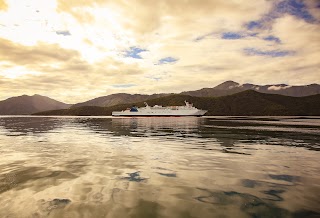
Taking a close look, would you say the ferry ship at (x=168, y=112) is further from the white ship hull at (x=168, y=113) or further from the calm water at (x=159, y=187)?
the calm water at (x=159, y=187)

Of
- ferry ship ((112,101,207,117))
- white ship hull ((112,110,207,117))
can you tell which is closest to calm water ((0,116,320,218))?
white ship hull ((112,110,207,117))

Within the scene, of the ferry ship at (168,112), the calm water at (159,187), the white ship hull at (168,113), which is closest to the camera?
the calm water at (159,187)

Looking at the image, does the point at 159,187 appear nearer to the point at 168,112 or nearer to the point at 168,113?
the point at 168,113

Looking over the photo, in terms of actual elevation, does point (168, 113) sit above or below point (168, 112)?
below

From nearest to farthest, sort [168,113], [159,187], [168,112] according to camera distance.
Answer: [159,187] < [168,113] < [168,112]

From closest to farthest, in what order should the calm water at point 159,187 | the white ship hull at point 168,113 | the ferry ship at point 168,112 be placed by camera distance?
the calm water at point 159,187 < the white ship hull at point 168,113 < the ferry ship at point 168,112

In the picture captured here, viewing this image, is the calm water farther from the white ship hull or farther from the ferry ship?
the ferry ship

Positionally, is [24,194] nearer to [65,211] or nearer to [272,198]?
[65,211]

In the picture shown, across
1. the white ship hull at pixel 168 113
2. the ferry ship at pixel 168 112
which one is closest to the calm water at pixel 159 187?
the white ship hull at pixel 168 113

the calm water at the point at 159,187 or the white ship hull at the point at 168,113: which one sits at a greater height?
the white ship hull at the point at 168,113

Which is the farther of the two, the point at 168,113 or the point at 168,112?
the point at 168,112

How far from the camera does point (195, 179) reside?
1160cm

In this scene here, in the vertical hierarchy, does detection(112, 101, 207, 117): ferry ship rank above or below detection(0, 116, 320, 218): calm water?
above

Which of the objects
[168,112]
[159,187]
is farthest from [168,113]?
[159,187]
